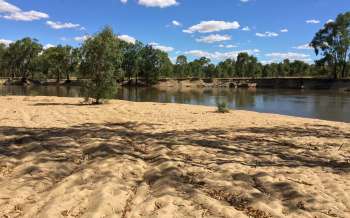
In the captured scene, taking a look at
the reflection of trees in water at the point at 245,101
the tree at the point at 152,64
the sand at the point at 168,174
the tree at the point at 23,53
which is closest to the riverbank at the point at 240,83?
the tree at the point at 152,64

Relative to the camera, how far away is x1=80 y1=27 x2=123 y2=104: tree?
23516mm

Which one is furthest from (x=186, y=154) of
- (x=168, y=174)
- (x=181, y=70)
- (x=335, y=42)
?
(x=181, y=70)

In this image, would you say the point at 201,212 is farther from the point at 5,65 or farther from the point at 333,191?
the point at 5,65

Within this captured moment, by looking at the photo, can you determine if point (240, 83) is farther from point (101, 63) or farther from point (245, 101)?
point (101, 63)

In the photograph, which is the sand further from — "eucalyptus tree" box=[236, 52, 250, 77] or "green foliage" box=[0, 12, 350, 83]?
"eucalyptus tree" box=[236, 52, 250, 77]

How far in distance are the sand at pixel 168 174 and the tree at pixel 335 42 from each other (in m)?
81.9

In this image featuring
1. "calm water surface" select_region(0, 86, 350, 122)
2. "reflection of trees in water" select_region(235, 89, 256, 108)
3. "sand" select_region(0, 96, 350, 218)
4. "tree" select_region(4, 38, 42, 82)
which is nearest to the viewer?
"sand" select_region(0, 96, 350, 218)

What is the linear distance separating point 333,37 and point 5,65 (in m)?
107

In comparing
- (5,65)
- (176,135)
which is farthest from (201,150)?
(5,65)

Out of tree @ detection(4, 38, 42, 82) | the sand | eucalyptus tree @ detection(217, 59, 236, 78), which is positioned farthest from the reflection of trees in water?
tree @ detection(4, 38, 42, 82)

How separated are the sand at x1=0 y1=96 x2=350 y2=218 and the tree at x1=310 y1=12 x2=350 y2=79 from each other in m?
81.9

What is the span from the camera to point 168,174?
702 cm

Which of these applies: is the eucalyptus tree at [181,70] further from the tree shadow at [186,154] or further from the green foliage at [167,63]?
the tree shadow at [186,154]

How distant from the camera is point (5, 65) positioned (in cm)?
12794
